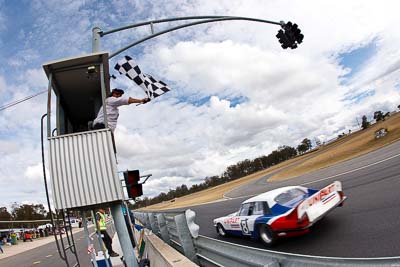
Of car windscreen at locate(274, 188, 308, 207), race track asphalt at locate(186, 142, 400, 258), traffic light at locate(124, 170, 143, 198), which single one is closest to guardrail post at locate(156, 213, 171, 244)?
race track asphalt at locate(186, 142, 400, 258)

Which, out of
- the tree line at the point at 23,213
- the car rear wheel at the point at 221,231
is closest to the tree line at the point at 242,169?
the tree line at the point at 23,213

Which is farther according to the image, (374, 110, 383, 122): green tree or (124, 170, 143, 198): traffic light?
(374, 110, 383, 122): green tree

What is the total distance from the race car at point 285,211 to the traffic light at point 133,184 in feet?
13.3

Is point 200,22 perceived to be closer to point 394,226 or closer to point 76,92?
point 76,92

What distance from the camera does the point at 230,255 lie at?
168 inches

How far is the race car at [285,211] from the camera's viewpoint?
7.97 m

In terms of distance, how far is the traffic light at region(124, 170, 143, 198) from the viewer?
211 inches

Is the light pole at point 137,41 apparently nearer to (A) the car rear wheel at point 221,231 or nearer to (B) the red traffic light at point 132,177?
(B) the red traffic light at point 132,177

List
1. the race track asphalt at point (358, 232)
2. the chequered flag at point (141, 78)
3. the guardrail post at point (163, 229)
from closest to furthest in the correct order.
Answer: the race track asphalt at point (358, 232) < the chequered flag at point (141, 78) < the guardrail post at point (163, 229)

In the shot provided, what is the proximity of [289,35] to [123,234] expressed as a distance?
24.5ft

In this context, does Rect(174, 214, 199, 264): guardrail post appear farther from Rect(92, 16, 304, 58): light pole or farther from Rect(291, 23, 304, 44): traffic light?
Rect(291, 23, 304, 44): traffic light

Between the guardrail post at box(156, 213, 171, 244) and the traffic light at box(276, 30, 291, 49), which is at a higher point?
the traffic light at box(276, 30, 291, 49)

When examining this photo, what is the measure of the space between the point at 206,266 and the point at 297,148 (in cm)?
17869

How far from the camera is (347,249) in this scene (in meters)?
6.32
